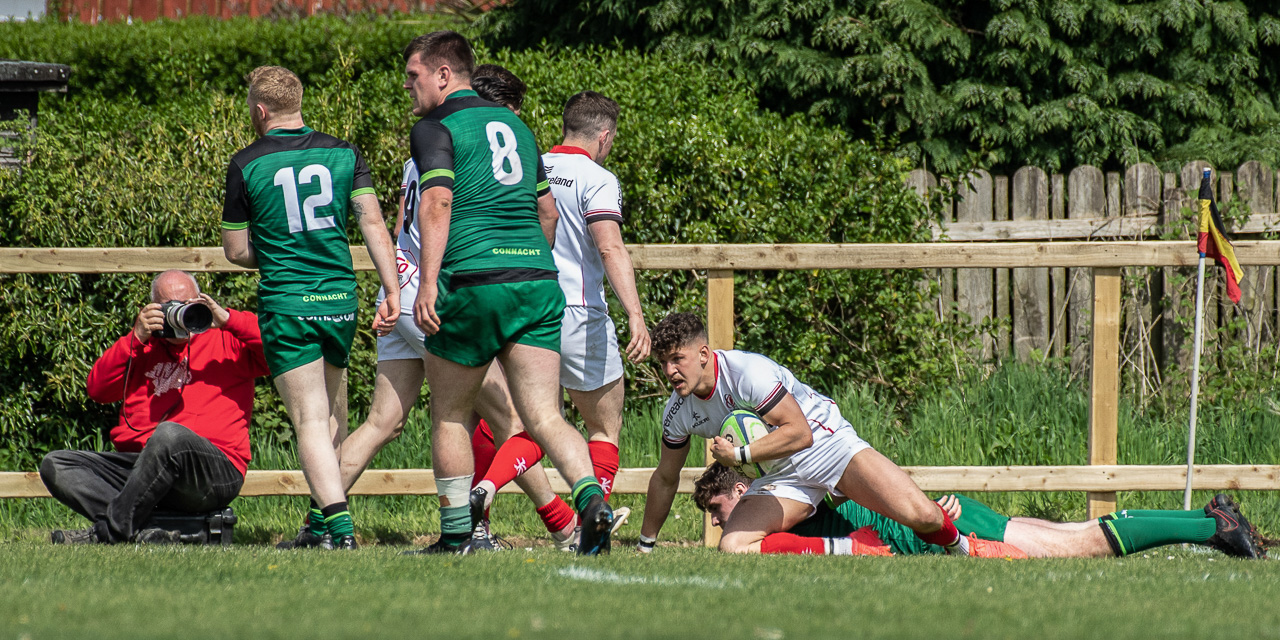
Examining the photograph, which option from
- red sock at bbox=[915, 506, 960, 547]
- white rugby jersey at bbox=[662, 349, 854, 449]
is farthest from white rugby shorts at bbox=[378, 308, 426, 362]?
red sock at bbox=[915, 506, 960, 547]

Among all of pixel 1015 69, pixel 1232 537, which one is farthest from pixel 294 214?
pixel 1015 69

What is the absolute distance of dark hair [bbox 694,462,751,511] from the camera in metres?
5.66

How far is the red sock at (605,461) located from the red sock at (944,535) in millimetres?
1374

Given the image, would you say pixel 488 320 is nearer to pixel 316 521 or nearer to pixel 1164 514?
pixel 316 521

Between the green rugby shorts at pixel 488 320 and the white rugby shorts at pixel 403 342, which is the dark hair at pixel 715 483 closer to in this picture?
the white rugby shorts at pixel 403 342

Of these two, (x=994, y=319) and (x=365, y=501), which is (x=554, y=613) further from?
(x=994, y=319)

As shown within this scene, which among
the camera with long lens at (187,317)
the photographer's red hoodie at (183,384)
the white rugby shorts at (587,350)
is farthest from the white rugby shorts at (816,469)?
the camera with long lens at (187,317)

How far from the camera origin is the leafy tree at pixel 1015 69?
9.33 m

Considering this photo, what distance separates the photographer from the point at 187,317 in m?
5.04

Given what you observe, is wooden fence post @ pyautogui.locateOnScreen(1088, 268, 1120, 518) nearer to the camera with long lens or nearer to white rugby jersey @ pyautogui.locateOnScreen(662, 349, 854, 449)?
white rugby jersey @ pyautogui.locateOnScreen(662, 349, 854, 449)

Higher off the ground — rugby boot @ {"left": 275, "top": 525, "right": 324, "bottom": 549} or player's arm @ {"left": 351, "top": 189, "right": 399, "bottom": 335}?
player's arm @ {"left": 351, "top": 189, "right": 399, "bottom": 335}

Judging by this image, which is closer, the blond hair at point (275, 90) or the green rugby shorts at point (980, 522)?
the blond hair at point (275, 90)

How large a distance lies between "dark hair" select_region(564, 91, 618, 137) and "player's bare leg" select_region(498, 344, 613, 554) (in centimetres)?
136

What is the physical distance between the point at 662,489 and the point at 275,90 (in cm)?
244
